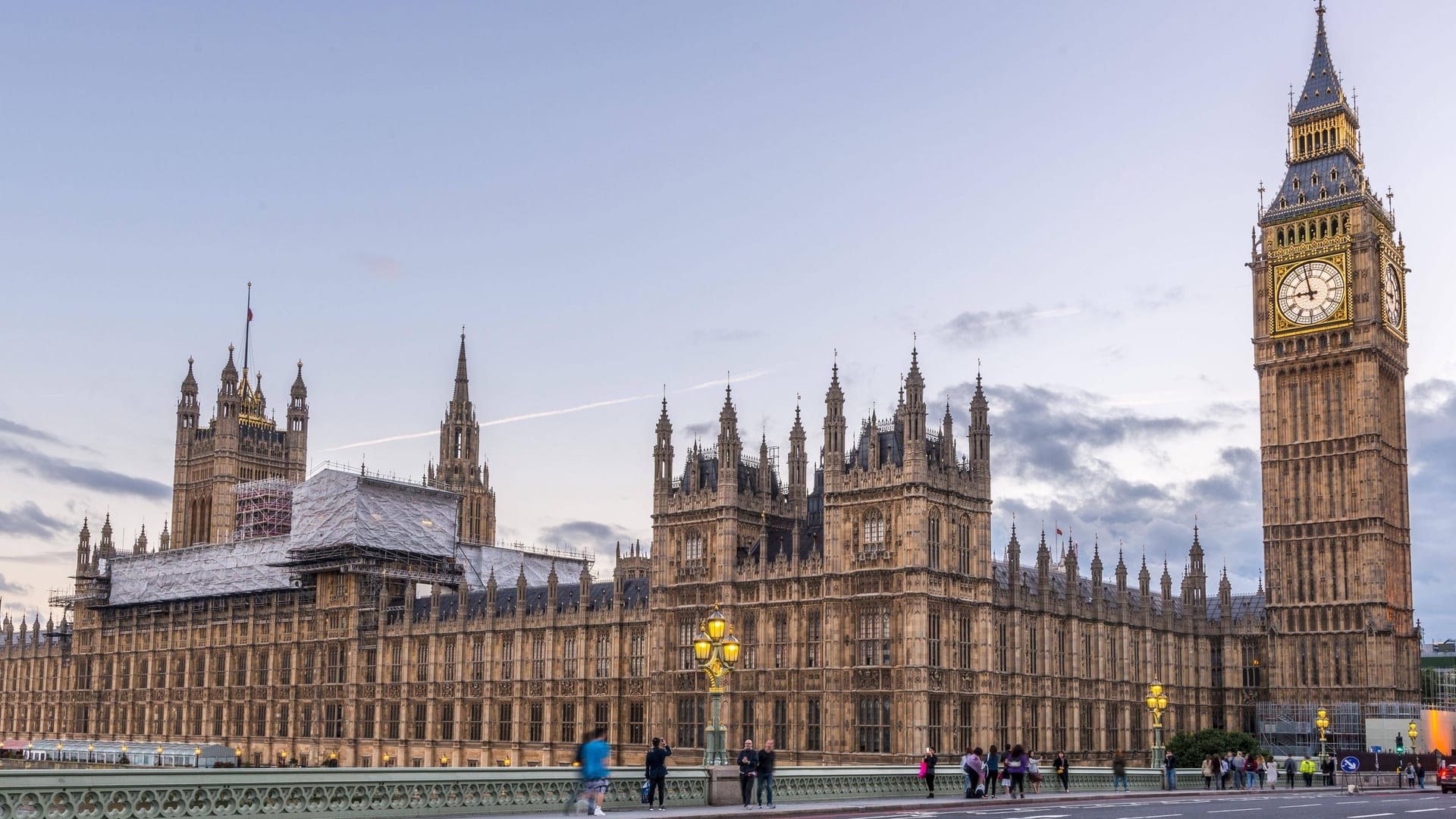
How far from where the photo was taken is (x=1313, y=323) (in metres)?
99.2

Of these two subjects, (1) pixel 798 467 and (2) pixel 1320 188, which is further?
(2) pixel 1320 188

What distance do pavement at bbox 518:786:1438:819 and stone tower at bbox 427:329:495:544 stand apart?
104 meters

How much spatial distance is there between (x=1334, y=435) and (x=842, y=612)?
141 ft

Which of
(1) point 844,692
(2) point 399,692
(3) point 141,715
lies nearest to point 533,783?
(1) point 844,692

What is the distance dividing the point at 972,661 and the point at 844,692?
6.18 m

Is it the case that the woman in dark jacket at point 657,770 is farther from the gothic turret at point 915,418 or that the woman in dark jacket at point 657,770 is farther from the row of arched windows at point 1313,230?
the row of arched windows at point 1313,230

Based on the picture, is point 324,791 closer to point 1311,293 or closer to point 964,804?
point 964,804

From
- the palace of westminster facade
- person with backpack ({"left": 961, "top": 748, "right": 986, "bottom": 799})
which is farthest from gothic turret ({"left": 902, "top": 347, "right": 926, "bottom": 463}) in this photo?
person with backpack ({"left": 961, "top": 748, "right": 986, "bottom": 799})

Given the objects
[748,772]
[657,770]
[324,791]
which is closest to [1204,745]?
[748,772]

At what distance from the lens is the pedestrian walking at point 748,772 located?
37938mm

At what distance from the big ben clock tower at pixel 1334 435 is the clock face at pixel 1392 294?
4.9 inches

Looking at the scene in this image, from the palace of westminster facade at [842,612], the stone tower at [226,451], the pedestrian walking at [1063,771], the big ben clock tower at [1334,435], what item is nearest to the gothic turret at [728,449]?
the palace of westminster facade at [842,612]

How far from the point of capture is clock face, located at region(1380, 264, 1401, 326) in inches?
3912

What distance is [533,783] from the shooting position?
35062mm
